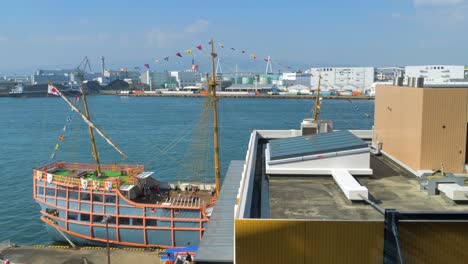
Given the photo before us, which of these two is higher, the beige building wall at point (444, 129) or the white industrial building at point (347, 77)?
the white industrial building at point (347, 77)

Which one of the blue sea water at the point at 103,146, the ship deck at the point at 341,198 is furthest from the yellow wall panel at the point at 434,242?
the blue sea water at the point at 103,146

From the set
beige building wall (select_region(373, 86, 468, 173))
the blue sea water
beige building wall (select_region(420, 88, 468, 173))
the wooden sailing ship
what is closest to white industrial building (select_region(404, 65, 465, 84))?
the blue sea water

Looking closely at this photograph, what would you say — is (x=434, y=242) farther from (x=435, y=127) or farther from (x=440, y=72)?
(x=440, y=72)

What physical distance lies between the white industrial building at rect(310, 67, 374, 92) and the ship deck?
6704 inches

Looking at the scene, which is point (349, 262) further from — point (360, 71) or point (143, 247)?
point (360, 71)

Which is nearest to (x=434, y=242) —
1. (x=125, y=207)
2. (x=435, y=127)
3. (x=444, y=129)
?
(x=435, y=127)

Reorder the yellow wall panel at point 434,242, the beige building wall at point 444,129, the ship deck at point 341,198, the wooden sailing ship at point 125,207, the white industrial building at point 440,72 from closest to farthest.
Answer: the yellow wall panel at point 434,242
the ship deck at point 341,198
the beige building wall at point 444,129
the wooden sailing ship at point 125,207
the white industrial building at point 440,72

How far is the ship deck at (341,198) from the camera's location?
9.00 meters

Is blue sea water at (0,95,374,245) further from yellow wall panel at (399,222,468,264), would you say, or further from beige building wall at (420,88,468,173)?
yellow wall panel at (399,222,468,264)

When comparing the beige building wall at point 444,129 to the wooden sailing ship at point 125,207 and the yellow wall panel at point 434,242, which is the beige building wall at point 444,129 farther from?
the wooden sailing ship at point 125,207

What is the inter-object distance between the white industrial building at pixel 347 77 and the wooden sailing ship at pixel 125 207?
158374 mm

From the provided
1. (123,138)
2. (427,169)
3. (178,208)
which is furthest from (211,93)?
(123,138)

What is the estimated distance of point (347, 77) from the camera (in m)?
183

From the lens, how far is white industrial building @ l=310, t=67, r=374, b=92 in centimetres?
18075
